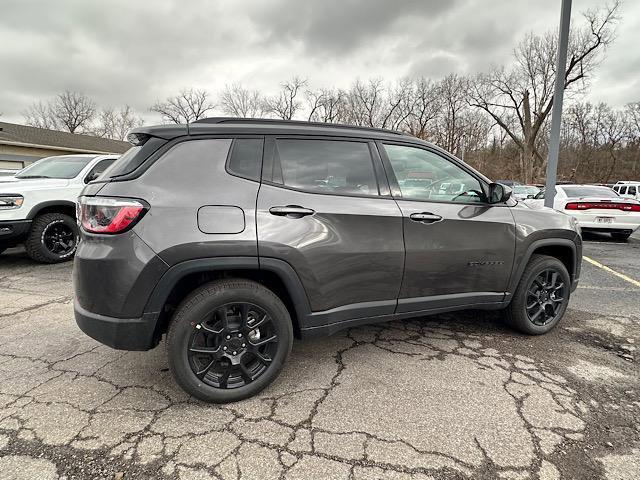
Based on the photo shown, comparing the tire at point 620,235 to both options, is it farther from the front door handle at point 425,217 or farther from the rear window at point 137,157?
the rear window at point 137,157

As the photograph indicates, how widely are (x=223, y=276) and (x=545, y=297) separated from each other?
9.85ft

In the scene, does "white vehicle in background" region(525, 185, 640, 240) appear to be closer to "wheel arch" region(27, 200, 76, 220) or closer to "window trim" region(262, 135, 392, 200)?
"window trim" region(262, 135, 392, 200)

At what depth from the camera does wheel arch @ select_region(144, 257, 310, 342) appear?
7.06 feet

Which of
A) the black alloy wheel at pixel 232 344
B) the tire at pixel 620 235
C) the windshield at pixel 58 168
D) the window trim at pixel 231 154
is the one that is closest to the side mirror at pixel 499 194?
the window trim at pixel 231 154

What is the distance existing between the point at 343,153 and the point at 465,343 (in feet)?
6.66

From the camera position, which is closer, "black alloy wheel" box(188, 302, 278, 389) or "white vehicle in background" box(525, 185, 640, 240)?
"black alloy wheel" box(188, 302, 278, 389)

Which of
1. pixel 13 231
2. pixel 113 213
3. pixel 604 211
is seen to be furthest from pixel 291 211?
pixel 604 211

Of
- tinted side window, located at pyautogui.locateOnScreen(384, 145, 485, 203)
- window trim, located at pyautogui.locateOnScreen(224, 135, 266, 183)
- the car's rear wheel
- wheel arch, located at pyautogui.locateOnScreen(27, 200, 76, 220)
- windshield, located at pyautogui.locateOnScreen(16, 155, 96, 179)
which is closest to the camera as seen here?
window trim, located at pyautogui.locateOnScreen(224, 135, 266, 183)

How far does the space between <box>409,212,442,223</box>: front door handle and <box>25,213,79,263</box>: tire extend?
563 cm

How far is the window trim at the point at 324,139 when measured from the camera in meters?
2.41

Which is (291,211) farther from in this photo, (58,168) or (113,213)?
(58,168)

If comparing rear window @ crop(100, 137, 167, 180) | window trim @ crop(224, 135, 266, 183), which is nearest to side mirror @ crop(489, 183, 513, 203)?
window trim @ crop(224, 135, 266, 183)

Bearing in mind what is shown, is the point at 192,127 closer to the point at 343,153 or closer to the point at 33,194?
the point at 343,153

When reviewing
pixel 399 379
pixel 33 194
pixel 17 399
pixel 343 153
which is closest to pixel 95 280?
pixel 17 399
